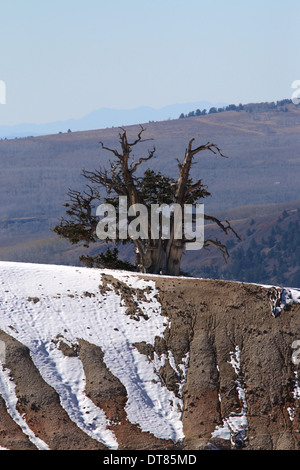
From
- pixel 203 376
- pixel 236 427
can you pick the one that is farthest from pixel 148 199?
pixel 236 427

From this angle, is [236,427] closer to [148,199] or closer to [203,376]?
[203,376]

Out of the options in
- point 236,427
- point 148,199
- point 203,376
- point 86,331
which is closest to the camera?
point 236,427

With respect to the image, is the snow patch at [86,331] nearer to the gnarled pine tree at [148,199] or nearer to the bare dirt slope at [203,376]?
the bare dirt slope at [203,376]

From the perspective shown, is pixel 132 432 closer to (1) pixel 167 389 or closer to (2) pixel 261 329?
(1) pixel 167 389

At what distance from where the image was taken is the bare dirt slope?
103 feet

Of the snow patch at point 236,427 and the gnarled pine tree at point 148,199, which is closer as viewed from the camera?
the snow patch at point 236,427

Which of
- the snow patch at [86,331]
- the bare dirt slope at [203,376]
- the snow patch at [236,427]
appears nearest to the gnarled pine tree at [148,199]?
Answer: the snow patch at [86,331]

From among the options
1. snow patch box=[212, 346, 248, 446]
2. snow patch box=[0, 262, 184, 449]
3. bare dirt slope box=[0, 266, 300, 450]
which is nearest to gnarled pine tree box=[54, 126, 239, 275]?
snow patch box=[0, 262, 184, 449]

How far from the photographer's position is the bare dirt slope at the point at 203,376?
31516 mm

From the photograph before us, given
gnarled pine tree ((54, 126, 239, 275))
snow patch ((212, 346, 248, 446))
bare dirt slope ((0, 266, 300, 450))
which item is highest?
gnarled pine tree ((54, 126, 239, 275))

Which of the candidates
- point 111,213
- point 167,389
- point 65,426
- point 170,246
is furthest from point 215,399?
point 111,213

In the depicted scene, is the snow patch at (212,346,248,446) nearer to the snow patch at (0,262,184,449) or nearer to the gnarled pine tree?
the snow patch at (0,262,184,449)

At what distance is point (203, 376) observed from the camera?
35.2 metres

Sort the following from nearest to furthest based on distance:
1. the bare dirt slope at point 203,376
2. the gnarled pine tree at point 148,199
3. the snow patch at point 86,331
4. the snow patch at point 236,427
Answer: the bare dirt slope at point 203,376 → the snow patch at point 236,427 → the snow patch at point 86,331 → the gnarled pine tree at point 148,199
